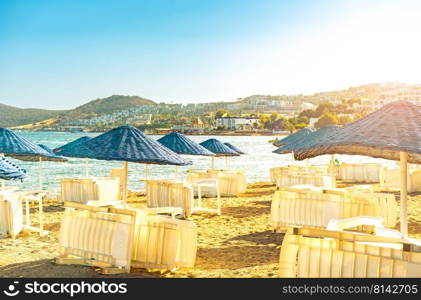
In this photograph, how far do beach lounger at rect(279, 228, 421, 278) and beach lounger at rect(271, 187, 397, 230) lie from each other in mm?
3683

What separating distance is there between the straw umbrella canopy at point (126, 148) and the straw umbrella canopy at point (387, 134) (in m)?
2.54

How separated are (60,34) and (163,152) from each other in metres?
47.0

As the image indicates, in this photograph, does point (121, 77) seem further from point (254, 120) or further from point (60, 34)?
point (60, 34)

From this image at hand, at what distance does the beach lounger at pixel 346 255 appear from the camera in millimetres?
3988

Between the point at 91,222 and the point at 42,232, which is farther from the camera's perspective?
the point at 42,232

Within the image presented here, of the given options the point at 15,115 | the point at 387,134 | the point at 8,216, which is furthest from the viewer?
the point at 15,115

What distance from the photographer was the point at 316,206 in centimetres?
854

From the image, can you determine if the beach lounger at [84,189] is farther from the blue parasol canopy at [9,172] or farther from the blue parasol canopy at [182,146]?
the blue parasol canopy at [9,172]

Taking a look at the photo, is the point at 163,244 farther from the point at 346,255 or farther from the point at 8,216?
the point at 8,216

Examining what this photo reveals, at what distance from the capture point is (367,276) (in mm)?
4059

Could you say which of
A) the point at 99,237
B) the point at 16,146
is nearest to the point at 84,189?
the point at 16,146

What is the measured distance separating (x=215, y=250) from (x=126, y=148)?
1.95 meters

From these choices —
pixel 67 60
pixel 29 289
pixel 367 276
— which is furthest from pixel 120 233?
pixel 67 60

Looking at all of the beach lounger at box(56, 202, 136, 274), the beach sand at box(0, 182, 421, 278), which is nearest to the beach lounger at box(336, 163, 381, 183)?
the beach sand at box(0, 182, 421, 278)
